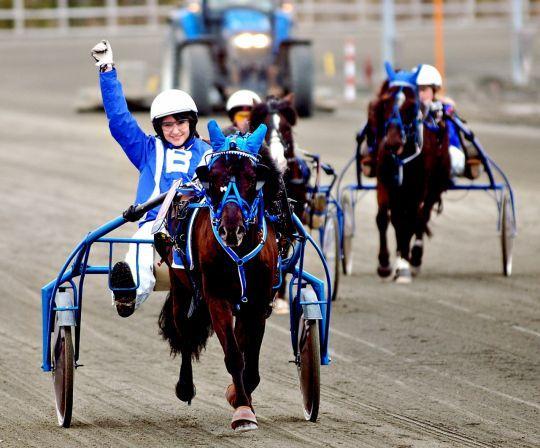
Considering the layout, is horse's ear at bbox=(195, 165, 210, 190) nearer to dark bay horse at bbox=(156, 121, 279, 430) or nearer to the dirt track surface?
dark bay horse at bbox=(156, 121, 279, 430)

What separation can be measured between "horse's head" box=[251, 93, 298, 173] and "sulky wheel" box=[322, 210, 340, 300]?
3.68ft

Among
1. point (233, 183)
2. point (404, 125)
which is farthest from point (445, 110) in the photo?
point (233, 183)

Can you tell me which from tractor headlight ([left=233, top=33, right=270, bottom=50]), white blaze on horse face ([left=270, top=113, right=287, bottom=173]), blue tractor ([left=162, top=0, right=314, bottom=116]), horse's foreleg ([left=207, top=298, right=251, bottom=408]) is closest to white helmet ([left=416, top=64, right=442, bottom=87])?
white blaze on horse face ([left=270, top=113, right=287, bottom=173])

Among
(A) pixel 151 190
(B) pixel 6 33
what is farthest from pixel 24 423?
(B) pixel 6 33

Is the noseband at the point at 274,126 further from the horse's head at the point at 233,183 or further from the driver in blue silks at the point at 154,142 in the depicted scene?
the horse's head at the point at 233,183

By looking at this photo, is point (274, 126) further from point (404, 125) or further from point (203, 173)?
point (203, 173)

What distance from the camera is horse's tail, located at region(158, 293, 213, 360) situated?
23.6 ft

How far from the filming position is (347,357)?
8.86 metres

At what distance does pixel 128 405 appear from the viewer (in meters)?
7.45

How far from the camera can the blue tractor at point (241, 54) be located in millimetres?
23875

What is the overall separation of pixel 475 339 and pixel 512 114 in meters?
16.8

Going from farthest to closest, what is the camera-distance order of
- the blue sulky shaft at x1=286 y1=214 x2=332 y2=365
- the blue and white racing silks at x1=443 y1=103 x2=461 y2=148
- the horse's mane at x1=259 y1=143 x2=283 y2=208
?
the blue and white racing silks at x1=443 y1=103 x2=461 y2=148
the blue sulky shaft at x1=286 y1=214 x2=332 y2=365
the horse's mane at x1=259 y1=143 x2=283 y2=208

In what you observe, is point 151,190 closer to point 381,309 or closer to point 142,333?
point 142,333

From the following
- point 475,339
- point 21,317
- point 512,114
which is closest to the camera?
point 475,339
